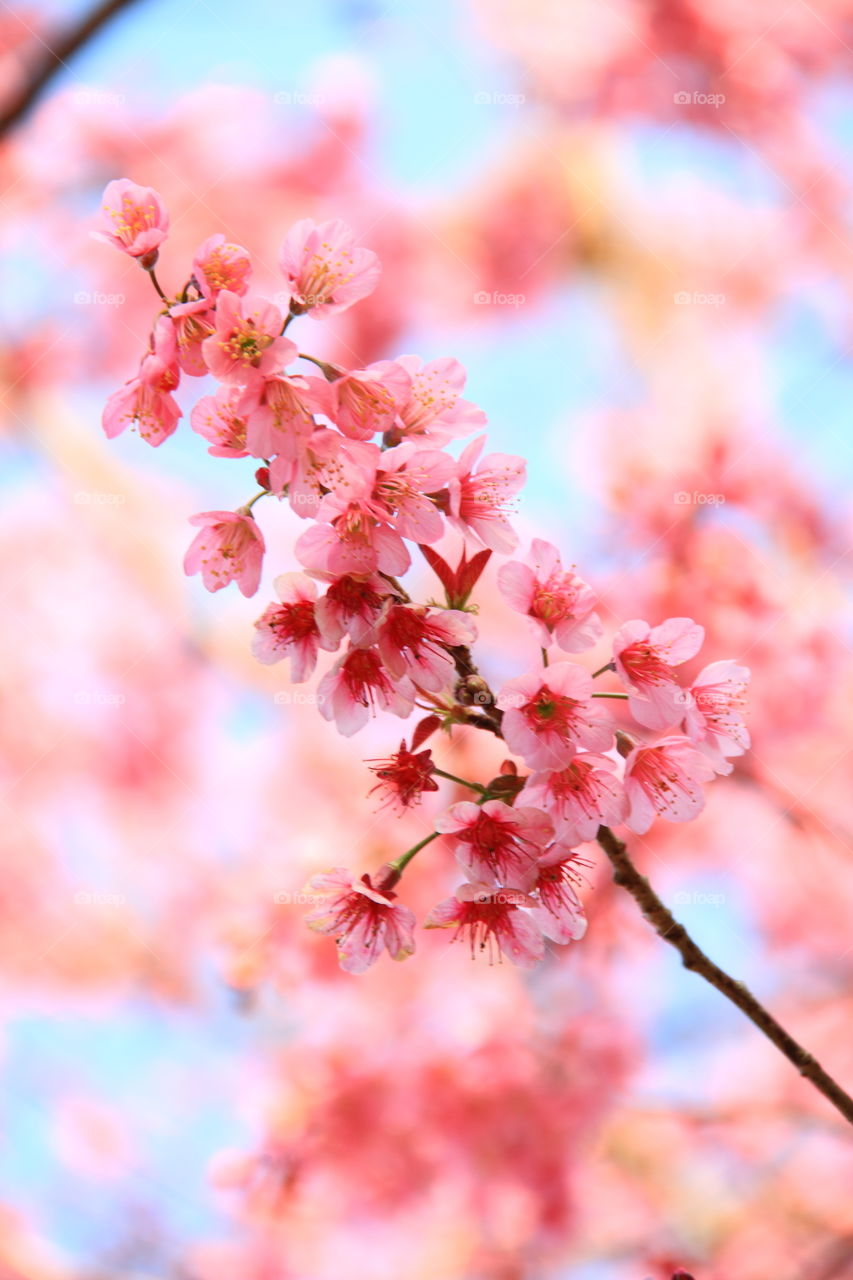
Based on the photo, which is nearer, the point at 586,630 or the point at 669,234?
the point at 586,630

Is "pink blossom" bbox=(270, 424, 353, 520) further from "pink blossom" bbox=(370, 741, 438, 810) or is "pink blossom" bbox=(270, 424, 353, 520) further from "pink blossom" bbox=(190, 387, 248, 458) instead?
"pink blossom" bbox=(370, 741, 438, 810)

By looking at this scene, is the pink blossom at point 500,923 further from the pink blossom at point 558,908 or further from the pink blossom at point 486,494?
the pink blossom at point 486,494

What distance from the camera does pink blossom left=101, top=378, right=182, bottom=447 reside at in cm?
79

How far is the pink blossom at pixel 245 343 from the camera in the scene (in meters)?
0.70

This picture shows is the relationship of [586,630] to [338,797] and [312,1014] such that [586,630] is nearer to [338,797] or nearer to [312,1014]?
[312,1014]

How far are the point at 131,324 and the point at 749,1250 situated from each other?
3217 millimetres

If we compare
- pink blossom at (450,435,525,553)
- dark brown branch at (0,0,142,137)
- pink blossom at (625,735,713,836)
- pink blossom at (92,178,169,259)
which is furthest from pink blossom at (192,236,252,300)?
dark brown branch at (0,0,142,137)

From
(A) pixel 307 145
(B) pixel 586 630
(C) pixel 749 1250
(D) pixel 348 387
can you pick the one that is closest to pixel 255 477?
(D) pixel 348 387

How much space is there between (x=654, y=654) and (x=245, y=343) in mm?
373

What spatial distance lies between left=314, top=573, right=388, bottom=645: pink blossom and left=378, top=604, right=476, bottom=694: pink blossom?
1 centimetres

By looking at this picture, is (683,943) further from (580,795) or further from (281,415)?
(281,415)

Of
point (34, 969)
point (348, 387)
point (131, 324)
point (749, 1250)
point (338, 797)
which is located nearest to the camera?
point (348, 387)

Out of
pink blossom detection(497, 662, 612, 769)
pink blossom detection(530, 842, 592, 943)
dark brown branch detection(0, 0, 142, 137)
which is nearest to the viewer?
pink blossom detection(497, 662, 612, 769)

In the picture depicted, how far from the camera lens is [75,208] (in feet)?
10.6
